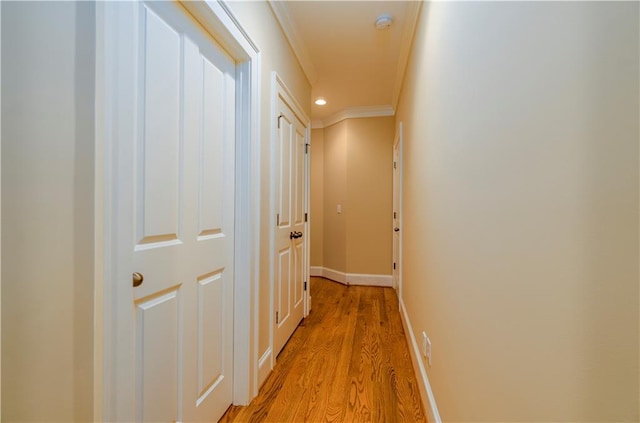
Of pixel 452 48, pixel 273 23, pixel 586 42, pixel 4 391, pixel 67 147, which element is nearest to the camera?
pixel 586 42

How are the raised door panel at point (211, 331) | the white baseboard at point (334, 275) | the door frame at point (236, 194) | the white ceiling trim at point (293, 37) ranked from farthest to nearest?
the white baseboard at point (334, 275), the white ceiling trim at point (293, 37), the raised door panel at point (211, 331), the door frame at point (236, 194)

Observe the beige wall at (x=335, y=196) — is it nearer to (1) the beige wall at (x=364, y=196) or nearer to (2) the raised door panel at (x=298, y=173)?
(1) the beige wall at (x=364, y=196)

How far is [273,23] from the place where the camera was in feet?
6.31

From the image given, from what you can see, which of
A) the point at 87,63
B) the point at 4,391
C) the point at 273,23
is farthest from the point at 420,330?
the point at 273,23

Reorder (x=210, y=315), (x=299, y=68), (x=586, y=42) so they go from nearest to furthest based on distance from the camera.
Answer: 1. (x=586, y=42)
2. (x=210, y=315)
3. (x=299, y=68)

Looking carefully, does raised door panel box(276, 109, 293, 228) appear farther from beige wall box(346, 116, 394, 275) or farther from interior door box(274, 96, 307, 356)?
beige wall box(346, 116, 394, 275)

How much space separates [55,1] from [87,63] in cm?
13

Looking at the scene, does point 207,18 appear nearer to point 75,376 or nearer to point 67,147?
point 67,147

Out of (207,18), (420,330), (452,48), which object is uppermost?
(207,18)

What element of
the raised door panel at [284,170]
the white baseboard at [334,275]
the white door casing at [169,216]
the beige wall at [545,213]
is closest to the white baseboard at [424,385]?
the beige wall at [545,213]

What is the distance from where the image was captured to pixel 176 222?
3.65 feet

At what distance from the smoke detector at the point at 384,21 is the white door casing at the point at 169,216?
1344 millimetres

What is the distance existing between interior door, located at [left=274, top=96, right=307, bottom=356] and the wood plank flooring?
218 millimetres

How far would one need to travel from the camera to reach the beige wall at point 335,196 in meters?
4.30
